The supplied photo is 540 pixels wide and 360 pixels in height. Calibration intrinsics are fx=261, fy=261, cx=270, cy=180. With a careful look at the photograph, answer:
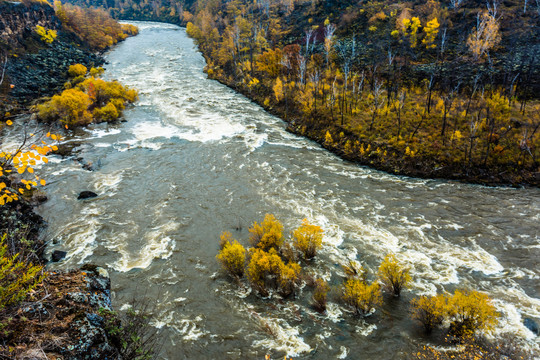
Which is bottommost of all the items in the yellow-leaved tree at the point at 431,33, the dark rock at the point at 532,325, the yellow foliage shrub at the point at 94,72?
the dark rock at the point at 532,325

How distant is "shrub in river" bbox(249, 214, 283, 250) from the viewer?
16.3 metres

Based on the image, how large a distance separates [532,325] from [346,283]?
8.39 m

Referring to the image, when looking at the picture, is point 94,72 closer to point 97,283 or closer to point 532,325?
point 97,283

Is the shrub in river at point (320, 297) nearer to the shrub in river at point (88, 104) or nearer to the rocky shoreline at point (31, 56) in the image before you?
the shrub in river at point (88, 104)

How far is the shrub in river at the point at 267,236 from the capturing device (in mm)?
16331

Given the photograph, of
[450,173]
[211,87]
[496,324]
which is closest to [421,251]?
[496,324]

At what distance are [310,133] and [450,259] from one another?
23.2 meters

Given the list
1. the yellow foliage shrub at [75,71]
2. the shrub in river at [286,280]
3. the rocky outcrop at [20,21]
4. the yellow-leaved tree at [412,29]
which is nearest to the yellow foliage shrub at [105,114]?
the yellow foliage shrub at [75,71]

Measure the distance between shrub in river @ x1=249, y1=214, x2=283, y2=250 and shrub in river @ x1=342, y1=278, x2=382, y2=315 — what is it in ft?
16.5

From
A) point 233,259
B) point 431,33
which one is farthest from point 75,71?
point 431,33

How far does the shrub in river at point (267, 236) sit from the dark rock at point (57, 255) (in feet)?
38.1

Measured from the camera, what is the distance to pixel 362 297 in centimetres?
1262

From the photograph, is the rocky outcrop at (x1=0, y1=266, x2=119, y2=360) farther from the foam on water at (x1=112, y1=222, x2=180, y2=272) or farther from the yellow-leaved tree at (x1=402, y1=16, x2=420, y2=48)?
the yellow-leaved tree at (x1=402, y1=16, x2=420, y2=48)

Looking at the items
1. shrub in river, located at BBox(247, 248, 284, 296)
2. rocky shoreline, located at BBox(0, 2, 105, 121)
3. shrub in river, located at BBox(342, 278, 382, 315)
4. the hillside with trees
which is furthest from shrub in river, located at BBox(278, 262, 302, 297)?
rocky shoreline, located at BBox(0, 2, 105, 121)
